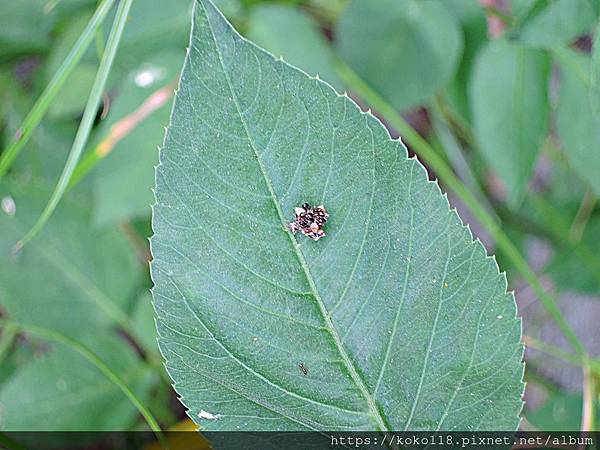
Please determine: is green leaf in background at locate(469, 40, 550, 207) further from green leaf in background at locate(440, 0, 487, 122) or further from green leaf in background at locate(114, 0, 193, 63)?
green leaf in background at locate(114, 0, 193, 63)

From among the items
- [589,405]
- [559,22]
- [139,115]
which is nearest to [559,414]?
[589,405]

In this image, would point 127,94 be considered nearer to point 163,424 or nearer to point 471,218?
point 163,424

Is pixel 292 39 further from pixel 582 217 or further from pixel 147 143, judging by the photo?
pixel 582 217

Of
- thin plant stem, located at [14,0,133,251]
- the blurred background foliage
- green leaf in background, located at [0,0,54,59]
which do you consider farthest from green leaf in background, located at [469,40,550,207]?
green leaf in background, located at [0,0,54,59]

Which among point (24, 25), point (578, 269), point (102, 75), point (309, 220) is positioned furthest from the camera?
point (578, 269)

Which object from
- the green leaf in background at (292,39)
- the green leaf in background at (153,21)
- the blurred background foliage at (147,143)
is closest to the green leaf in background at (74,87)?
the blurred background foliage at (147,143)
